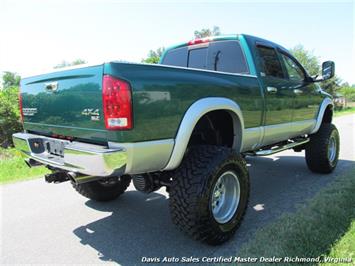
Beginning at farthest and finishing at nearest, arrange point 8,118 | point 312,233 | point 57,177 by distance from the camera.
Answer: point 8,118 < point 57,177 < point 312,233

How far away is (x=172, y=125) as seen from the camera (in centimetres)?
245

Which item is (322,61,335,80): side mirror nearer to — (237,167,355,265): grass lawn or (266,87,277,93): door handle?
(266,87,277,93): door handle

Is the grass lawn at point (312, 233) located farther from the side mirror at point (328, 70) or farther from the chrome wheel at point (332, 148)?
the side mirror at point (328, 70)

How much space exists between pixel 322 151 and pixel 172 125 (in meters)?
3.46

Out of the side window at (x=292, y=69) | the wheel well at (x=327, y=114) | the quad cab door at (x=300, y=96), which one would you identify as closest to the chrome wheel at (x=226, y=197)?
the quad cab door at (x=300, y=96)

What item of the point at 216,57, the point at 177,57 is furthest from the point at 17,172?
the point at 216,57

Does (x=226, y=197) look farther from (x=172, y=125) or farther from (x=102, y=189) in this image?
(x=102, y=189)

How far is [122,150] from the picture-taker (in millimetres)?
2164

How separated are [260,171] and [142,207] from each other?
264 cm

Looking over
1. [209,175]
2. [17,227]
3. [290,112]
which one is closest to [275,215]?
[209,175]

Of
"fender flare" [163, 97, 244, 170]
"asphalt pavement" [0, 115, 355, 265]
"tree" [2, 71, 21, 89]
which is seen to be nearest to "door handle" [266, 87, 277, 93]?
"fender flare" [163, 97, 244, 170]

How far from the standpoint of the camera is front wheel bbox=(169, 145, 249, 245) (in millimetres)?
2543

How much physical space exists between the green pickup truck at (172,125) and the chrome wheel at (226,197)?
0.4 inches

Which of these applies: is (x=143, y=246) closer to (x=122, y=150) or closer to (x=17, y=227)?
(x=122, y=150)
